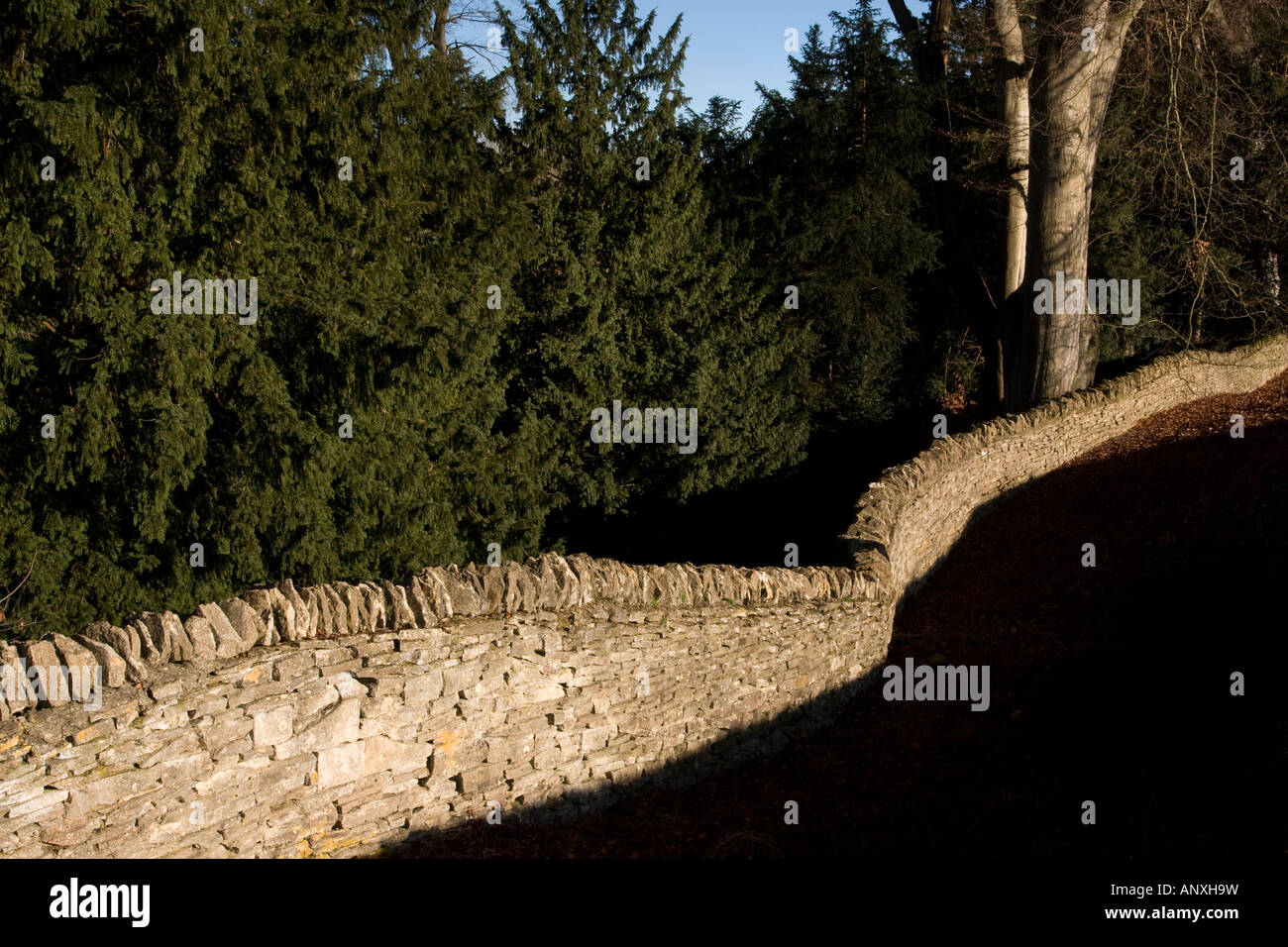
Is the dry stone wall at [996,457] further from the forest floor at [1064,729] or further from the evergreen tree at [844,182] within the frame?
the evergreen tree at [844,182]

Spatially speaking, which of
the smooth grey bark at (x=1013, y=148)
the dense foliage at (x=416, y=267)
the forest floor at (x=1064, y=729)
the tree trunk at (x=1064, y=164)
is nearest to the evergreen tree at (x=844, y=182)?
the dense foliage at (x=416, y=267)

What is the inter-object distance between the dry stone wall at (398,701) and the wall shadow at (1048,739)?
26cm

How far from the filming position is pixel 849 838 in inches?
264

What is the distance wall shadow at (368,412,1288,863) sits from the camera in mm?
6121

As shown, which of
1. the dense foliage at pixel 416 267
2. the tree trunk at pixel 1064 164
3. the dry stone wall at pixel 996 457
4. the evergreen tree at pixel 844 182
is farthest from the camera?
the evergreen tree at pixel 844 182

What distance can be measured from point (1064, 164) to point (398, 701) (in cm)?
1557

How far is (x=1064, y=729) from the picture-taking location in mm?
8117

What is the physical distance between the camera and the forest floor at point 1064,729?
20.1ft

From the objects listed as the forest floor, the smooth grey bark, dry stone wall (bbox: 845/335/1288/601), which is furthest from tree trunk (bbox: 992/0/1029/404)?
the forest floor

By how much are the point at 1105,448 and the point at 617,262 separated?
9.91 m

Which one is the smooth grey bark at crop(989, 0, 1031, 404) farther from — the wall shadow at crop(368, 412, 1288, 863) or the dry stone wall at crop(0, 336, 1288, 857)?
the dry stone wall at crop(0, 336, 1288, 857)

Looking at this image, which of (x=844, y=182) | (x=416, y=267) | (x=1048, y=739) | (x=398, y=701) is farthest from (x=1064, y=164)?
(x=398, y=701)

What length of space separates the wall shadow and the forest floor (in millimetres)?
23

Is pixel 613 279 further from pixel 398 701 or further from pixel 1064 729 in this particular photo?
pixel 398 701
